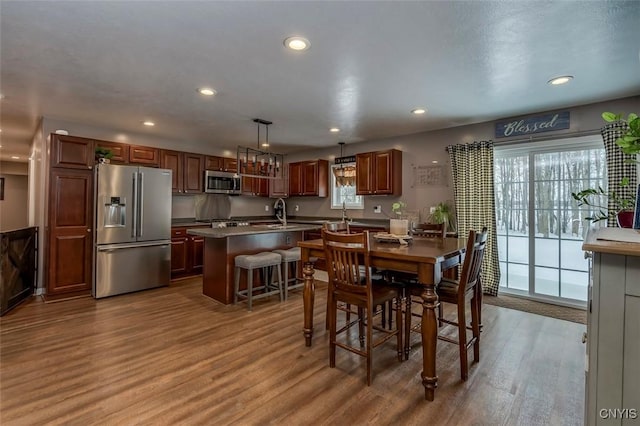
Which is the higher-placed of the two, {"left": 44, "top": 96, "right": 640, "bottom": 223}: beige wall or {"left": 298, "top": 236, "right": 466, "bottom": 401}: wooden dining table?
{"left": 44, "top": 96, "right": 640, "bottom": 223}: beige wall

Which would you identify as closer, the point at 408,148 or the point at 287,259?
the point at 287,259

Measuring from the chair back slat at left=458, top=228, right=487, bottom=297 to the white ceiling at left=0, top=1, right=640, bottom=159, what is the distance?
56.3 inches

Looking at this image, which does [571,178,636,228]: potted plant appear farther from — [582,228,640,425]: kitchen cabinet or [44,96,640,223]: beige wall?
[582,228,640,425]: kitchen cabinet

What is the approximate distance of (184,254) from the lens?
208 inches

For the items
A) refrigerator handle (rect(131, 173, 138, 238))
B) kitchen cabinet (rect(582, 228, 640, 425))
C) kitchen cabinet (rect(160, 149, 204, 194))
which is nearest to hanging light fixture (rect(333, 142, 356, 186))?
kitchen cabinet (rect(160, 149, 204, 194))

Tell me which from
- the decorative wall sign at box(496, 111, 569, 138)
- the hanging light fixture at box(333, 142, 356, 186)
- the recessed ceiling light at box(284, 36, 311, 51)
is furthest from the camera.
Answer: the hanging light fixture at box(333, 142, 356, 186)

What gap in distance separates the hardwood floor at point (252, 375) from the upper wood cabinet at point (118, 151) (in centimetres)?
240

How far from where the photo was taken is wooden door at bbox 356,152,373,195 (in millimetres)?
5543

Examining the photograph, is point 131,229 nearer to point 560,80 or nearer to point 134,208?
point 134,208

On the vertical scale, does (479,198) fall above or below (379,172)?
below

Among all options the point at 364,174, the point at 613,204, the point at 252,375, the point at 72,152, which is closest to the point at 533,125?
the point at 613,204

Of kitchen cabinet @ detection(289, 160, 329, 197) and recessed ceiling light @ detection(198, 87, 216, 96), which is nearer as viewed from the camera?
recessed ceiling light @ detection(198, 87, 216, 96)

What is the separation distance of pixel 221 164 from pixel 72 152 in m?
2.38

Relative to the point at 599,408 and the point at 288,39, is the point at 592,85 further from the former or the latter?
the point at 599,408
